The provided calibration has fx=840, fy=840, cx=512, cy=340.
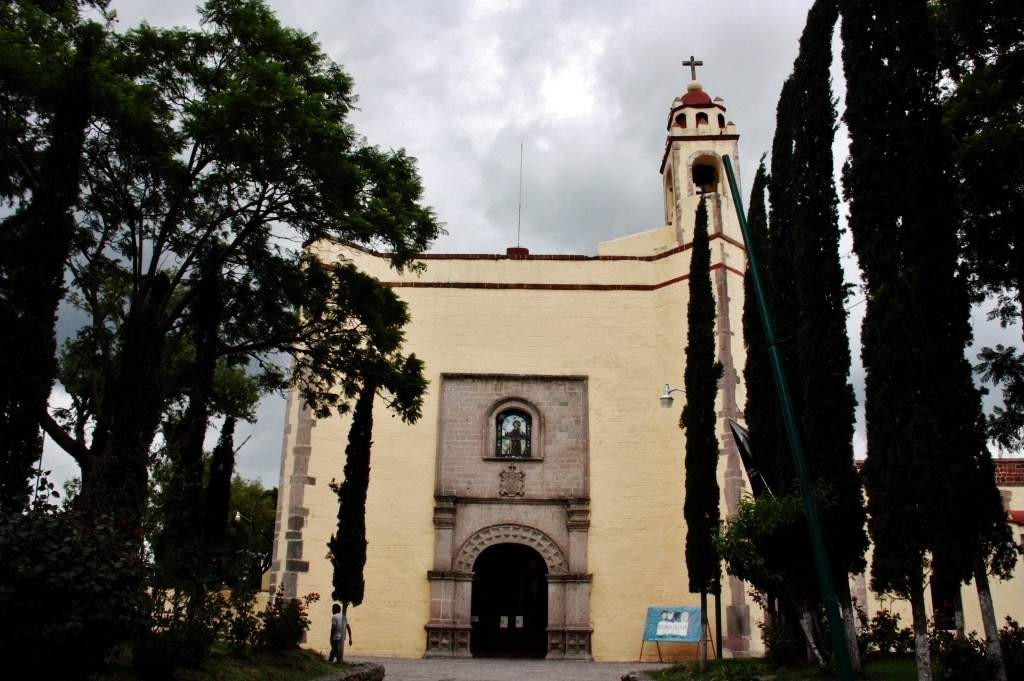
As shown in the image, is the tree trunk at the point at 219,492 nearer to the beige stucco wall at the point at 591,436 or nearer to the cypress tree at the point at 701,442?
the beige stucco wall at the point at 591,436

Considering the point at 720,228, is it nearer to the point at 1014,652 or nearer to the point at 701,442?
the point at 701,442

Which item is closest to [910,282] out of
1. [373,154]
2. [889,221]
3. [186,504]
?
[889,221]

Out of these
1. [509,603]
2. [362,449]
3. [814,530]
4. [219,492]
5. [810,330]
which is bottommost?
[509,603]

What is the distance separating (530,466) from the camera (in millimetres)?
19547

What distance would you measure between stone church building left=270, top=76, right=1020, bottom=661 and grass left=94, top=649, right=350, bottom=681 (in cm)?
571

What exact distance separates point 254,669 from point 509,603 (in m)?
10.5

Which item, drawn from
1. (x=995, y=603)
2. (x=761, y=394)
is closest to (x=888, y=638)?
(x=761, y=394)

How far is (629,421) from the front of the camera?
65.4 feet

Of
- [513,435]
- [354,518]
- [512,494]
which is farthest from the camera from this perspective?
[513,435]

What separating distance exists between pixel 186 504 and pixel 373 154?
556 cm

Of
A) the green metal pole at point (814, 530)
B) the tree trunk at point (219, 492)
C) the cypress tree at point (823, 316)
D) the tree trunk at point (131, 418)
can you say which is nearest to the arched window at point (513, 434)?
the tree trunk at point (219, 492)

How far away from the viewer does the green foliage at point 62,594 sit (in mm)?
6312

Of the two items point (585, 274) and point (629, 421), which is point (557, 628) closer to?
point (629, 421)

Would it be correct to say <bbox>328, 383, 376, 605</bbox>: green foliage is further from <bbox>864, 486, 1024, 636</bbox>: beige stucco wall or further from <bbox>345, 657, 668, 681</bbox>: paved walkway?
<bbox>864, 486, 1024, 636</bbox>: beige stucco wall
